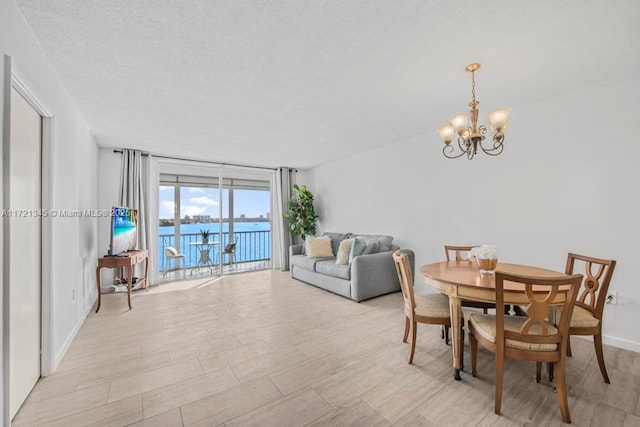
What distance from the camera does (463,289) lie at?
1962 millimetres

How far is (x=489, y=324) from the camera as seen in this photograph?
1.88m

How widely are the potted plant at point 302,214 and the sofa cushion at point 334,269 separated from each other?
1.59 metres

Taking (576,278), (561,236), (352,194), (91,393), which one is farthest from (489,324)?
(352,194)

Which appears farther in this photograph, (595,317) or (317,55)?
(317,55)

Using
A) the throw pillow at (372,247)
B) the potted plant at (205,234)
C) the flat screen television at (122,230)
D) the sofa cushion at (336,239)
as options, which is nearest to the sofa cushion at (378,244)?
the throw pillow at (372,247)

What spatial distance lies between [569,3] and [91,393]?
4001mm

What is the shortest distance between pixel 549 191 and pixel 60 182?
15.8 ft

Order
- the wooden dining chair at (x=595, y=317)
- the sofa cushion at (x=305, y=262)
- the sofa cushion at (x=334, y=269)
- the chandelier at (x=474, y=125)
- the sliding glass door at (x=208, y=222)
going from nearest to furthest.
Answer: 1. the wooden dining chair at (x=595, y=317)
2. the chandelier at (x=474, y=125)
3. the sofa cushion at (x=334, y=269)
4. the sofa cushion at (x=305, y=262)
5. the sliding glass door at (x=208, y=222)

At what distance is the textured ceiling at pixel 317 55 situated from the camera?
1618 millimetres

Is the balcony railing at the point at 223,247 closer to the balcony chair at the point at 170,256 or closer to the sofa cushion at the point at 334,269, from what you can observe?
the balcony chair at the point at 170,256

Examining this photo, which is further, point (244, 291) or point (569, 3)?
point (244, 291)

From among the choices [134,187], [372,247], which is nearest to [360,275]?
[372,247]

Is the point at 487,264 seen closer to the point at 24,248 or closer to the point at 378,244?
the point at 378,244

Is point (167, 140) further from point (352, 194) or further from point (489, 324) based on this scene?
point (489, 324)
